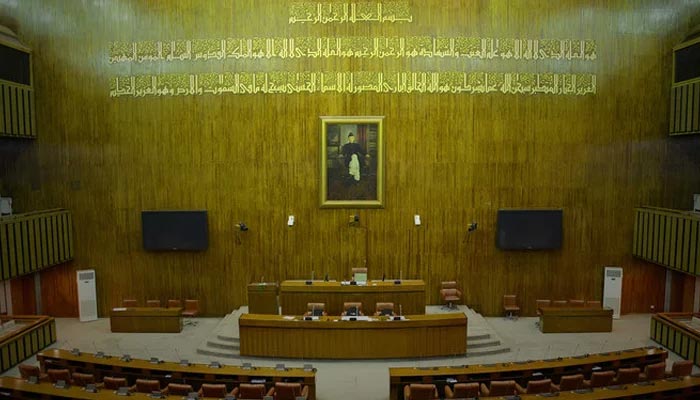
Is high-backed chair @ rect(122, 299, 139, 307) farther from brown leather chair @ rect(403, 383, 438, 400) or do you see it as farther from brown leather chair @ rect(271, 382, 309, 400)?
brown leather chair @ rect(403, 383, 438, 400)

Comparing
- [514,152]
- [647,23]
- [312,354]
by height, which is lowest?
[312,354]

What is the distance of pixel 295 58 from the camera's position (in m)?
12.9

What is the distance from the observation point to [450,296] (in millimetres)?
13055

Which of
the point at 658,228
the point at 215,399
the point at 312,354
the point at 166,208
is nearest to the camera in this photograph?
the point at 215,399

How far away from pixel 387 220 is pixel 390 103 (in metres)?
3.11

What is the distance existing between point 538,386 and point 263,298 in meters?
6.49

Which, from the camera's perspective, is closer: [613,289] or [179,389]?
[179,389]

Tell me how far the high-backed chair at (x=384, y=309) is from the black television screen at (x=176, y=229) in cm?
505

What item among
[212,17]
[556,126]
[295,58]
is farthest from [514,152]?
[212,17]

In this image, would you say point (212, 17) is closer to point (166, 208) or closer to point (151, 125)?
point (151, 125)

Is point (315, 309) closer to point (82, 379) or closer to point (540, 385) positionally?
point (82, 379)

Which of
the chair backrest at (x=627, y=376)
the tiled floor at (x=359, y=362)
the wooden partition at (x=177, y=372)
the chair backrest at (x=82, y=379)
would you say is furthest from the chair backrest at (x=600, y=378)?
the chair backrest at (x=82, y=379)

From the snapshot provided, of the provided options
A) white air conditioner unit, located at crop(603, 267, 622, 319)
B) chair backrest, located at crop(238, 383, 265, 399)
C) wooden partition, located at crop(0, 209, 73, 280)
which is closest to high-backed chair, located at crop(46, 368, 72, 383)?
chair backrest, located at crop(238, 383, 265, 399)

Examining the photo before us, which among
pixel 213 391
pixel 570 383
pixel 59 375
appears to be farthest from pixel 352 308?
pixel 59 375
